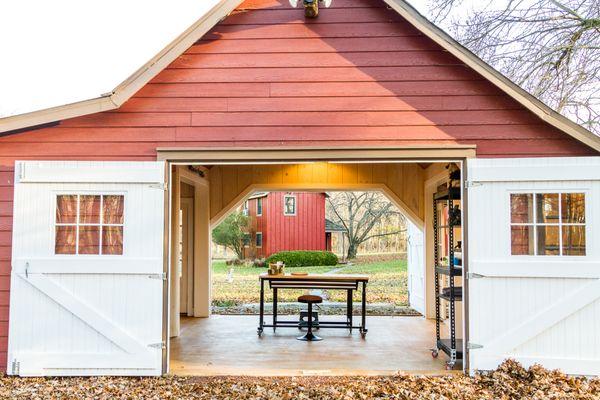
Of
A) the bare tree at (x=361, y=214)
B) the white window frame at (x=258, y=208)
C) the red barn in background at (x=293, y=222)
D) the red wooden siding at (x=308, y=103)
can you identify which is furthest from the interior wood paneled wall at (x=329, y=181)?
the bare tree at (x=361, y=214)

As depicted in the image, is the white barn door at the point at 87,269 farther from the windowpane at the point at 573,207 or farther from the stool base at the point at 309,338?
the windowpane at the point at 573,207

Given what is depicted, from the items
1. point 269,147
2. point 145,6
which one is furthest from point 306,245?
point 269,147

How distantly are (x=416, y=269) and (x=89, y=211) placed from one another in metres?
6.93

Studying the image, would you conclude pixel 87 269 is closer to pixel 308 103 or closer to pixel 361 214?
pixel 308 103

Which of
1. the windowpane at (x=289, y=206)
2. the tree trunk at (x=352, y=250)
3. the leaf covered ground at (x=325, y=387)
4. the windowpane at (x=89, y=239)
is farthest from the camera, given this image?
the tree trunk at (x=352, y=250)

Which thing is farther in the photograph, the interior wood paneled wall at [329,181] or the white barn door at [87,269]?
the interior wood paneled wall at [329,181]

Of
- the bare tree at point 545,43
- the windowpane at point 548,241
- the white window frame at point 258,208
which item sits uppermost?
the bare tree at point 545,43

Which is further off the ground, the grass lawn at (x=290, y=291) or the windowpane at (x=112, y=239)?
the windowpane at (x=112, y=239)

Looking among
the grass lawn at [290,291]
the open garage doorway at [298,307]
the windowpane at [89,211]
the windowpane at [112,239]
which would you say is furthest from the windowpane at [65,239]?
the grass lawn at [290,291]

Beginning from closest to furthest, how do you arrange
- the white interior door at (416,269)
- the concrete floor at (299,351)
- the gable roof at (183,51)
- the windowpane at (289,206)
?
the gable roof at (183,51) < the concrete floor at (299,351) < the white interior door at (416,269) < the windowpane at (289,206)

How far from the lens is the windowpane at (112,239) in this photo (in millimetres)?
5426

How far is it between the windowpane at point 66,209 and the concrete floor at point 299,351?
79.0 inches

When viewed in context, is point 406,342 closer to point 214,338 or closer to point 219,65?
point 214,338

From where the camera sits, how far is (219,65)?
561 centimetres
